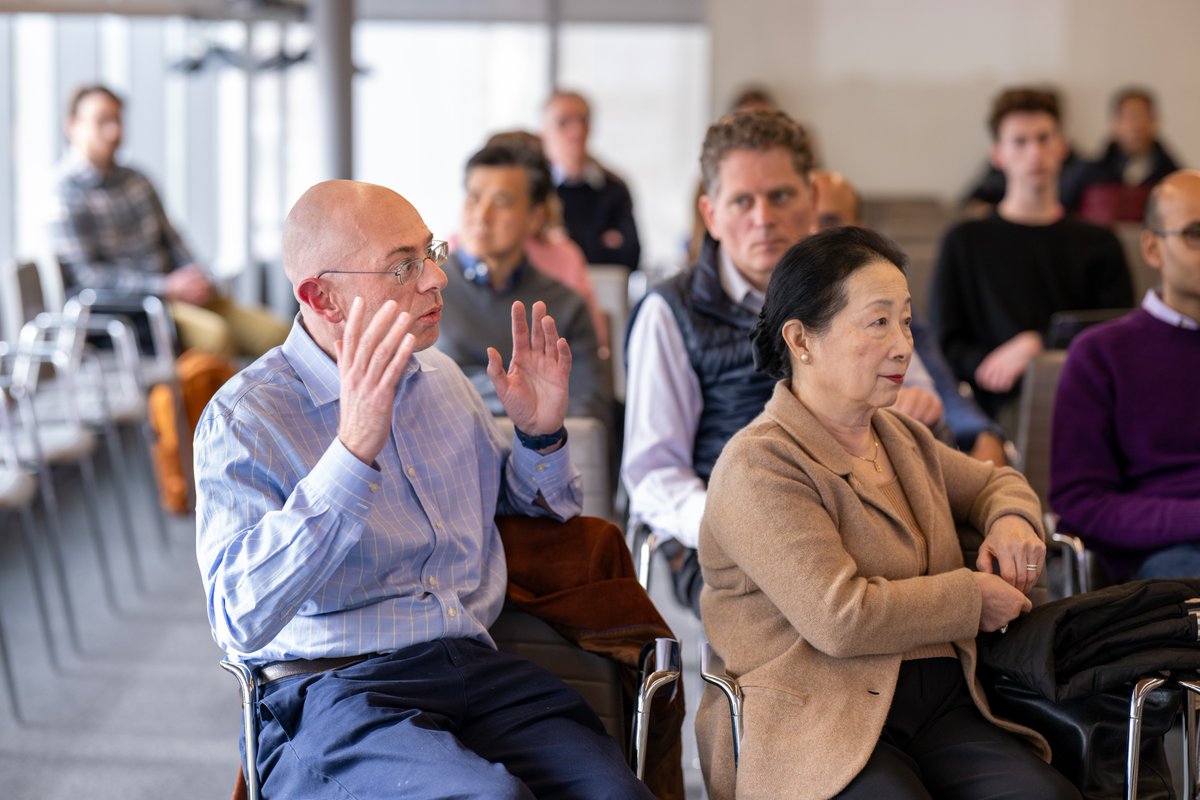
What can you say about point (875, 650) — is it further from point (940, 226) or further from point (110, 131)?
point (940, 226)

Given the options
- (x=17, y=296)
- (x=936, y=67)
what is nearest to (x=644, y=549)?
(x=17, y=296)

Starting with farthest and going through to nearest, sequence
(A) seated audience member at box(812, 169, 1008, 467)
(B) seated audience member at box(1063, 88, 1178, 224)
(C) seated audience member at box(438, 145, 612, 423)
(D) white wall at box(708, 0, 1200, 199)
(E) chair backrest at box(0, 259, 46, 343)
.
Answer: (D) white wall at box(708, 0, 1200, 199), (B) seated audience member at box(1063, 88, 1178, 224), (E) chair backrest at box(0, 259, 46, 343), (C) seated audience member at box(438, 145, 612, 423), (A) seated audience member at box(812, 169, 1008, 467)

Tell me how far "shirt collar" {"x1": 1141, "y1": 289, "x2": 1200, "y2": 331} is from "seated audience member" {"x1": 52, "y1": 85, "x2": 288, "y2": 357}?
13.3 feet

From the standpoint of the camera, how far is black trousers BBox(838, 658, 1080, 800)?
1914 millimetres

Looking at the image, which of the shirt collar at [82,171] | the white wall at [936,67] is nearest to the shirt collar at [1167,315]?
the shirt collar at [82,171]

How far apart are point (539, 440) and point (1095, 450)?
1.32 m

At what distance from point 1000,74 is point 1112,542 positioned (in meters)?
8.03

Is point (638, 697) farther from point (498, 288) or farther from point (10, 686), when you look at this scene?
point (10, 686)

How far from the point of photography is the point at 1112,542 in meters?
2.85

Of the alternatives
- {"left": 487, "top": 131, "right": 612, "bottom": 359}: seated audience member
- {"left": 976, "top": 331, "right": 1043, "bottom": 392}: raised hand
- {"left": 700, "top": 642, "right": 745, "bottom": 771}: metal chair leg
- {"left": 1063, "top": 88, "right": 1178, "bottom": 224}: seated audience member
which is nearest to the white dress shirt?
{"left": 700, "top": 642, "right": 745, "bottom": 771}: metal chair leg

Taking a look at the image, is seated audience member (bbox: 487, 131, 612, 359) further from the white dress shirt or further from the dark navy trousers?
the dark navy trousers

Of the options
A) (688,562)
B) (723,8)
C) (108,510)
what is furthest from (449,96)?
(688,562)

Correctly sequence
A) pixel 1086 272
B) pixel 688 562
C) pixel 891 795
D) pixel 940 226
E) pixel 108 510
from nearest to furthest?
pixel 891 795 < pixel 688 562 < pixel 1086 272 < pixel 108 510 < pixel 940 226

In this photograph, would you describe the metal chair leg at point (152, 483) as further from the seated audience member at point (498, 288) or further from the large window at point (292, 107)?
the seated audience member at point (498, 288)
